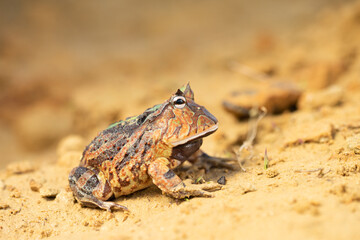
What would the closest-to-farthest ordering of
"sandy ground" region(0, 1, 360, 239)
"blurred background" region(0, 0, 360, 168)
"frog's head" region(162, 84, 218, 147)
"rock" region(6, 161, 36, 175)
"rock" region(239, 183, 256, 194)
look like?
"sandy ground" region(0, 1, 360, 239) < "rock" region(239, 183, 256, 194) < "frog's head" region(162, 84, 218, 147) < "rock" region(6, 161, 36, 175) < "blurred background" region(0, 0, 360, 168)

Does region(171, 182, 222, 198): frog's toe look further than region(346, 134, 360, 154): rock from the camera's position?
No

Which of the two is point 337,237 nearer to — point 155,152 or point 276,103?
point 155,152

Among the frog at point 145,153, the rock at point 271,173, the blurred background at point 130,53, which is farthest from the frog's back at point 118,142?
the blurred background at point 130,53

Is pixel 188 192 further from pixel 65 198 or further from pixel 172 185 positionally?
pixel 65 198

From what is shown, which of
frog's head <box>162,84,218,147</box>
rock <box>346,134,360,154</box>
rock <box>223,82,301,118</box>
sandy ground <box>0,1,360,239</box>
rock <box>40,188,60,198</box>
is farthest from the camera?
rock <box>223,82,301,118</box>

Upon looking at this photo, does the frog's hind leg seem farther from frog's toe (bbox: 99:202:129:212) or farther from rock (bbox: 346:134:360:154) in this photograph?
rock (bbox: 346:134:360:154)

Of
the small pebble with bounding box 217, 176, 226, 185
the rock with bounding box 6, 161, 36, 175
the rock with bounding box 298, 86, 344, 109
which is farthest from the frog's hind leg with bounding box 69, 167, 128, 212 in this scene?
the rock with bounding box 298, 86, 344, 109

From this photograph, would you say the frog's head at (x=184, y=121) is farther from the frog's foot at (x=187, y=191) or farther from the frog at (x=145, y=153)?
the frog's foot at (x=187, y=191)

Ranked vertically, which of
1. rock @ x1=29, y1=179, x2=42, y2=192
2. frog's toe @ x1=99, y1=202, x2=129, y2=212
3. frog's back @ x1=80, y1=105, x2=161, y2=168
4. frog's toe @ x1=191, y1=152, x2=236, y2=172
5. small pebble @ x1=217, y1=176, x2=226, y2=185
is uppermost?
frog's back @ x1=80, y1=105, x2=161, y2=168
